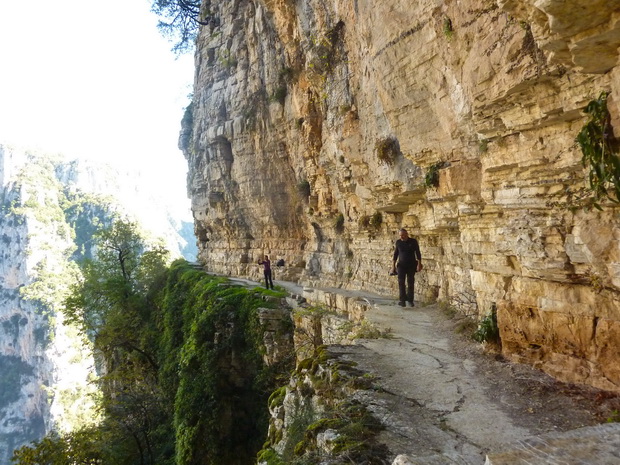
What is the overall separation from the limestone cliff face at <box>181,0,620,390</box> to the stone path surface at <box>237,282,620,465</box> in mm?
→ 378

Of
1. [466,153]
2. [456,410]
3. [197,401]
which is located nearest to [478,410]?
[456,410]

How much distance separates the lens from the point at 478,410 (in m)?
3.26

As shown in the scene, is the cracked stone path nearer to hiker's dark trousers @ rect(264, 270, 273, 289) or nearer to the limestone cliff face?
the limestone cliff face

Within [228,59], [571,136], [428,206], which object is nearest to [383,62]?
[428,206]

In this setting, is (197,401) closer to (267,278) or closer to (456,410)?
(267,278)

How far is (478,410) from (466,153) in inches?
166

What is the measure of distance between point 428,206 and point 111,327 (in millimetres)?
18256

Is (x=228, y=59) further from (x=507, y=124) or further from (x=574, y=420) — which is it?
(x=574, y=420)

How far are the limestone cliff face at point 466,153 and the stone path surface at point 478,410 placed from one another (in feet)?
1.24

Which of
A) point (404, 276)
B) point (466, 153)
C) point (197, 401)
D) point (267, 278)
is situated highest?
point (466, 153)

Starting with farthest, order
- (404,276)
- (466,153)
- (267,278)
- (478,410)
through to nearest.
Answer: (267,278) → (404,276) → (466,153) → (478,410)

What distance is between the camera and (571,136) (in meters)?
3.60

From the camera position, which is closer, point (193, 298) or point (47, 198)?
point (193, 298)

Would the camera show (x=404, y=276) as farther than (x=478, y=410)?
Yes
